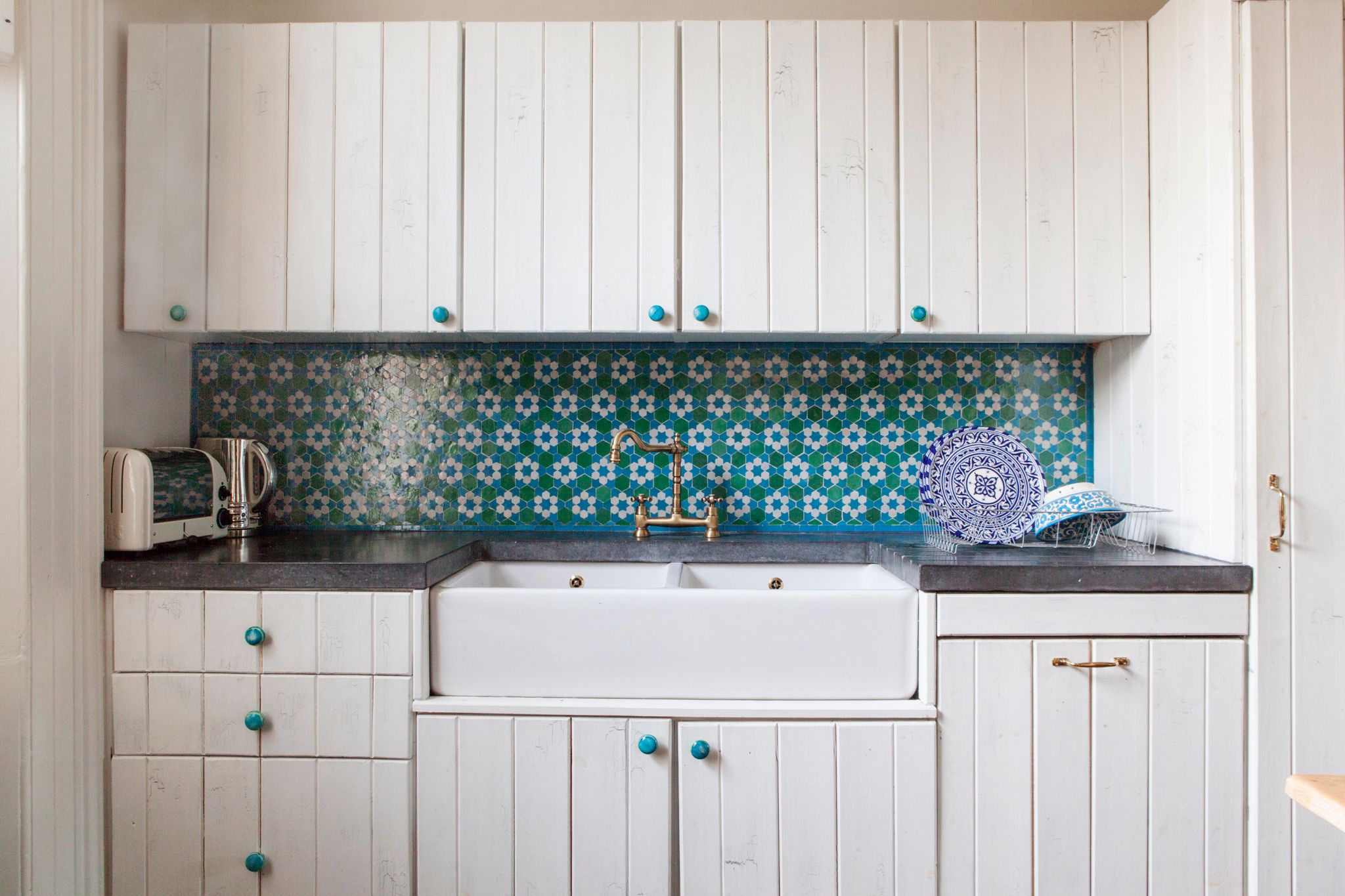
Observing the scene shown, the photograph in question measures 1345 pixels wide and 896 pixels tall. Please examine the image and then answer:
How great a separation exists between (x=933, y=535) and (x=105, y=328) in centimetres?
201

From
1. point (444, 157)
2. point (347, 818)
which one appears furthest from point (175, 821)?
point (444, 157)

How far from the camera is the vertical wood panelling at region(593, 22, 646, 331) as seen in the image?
1.80 meters

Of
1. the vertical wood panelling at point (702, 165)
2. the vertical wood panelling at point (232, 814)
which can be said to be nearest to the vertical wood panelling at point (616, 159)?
the vertical wood panelling at point (702, 165)

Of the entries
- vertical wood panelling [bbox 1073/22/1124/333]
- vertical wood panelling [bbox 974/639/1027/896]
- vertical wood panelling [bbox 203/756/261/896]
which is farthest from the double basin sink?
vertical wood panelling [bbox 1073/22/1124/333]

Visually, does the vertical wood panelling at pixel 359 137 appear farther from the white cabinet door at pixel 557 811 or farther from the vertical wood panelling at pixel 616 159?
the white cabinet door at pixel 557 811

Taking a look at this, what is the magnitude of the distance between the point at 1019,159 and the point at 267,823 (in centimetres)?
212

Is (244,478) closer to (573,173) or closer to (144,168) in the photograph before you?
(144,168)

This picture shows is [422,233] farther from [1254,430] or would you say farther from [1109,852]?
[1109,852]

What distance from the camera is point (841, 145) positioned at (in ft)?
5.89

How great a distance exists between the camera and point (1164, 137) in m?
1.75

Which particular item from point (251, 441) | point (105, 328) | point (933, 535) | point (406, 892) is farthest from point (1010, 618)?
point (105, 328)

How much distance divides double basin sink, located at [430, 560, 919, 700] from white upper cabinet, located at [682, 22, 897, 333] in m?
0.65

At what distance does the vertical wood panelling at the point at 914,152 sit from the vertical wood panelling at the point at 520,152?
83 cm

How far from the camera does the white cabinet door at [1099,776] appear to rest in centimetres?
151
